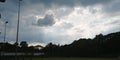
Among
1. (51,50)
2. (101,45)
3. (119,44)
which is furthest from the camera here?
(51,50)

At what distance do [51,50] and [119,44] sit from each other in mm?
53500

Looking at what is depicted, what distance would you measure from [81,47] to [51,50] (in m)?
27.5

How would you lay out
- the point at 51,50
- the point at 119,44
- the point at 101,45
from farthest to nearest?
the point at 51,50
the point at 101,45
the point at 119,44

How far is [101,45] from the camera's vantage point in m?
152

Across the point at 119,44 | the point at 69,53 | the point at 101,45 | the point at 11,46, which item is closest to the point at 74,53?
the point at 69,53

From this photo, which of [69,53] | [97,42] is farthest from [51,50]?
[97,42]

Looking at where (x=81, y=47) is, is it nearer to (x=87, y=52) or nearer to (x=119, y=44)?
(x=87, y=52)

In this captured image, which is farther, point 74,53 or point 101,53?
point 74,53

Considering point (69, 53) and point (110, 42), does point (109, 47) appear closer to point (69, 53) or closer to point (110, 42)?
point (110, 42)

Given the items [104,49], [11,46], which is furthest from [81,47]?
[11,46]

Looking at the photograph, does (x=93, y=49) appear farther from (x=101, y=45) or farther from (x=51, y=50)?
(x=51, y=50)

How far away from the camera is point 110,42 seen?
148375mm

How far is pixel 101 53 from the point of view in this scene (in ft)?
466

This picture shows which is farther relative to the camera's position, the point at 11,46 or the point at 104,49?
the point at 11,46
